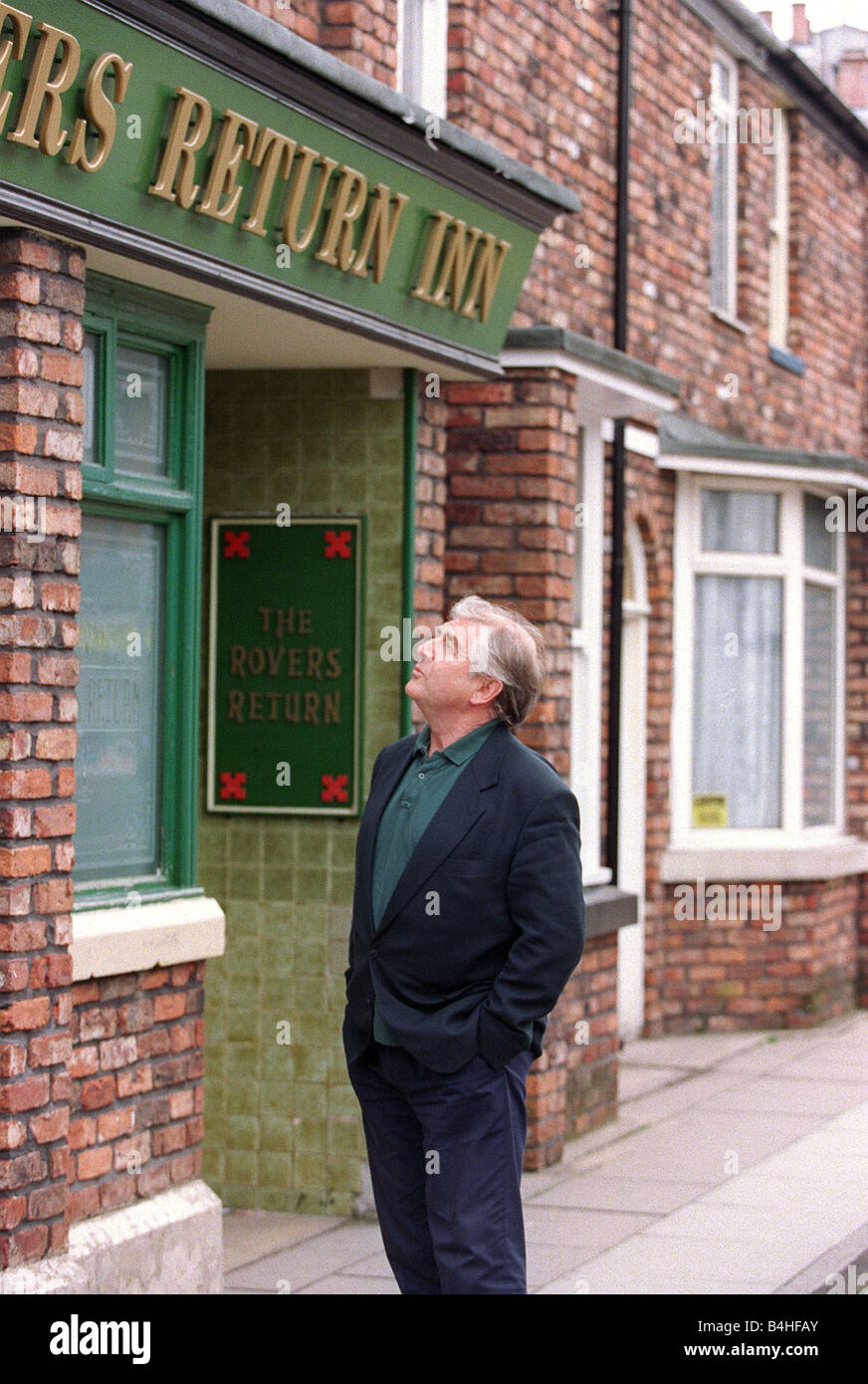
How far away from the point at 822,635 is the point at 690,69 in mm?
3686

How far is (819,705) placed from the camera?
43.8 feet

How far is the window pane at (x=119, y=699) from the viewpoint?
19.4 ft

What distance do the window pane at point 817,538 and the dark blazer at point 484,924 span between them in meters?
8.52

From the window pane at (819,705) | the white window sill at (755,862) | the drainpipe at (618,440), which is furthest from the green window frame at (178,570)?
the window pane at (819,705)

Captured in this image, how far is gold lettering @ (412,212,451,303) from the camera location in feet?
23.2

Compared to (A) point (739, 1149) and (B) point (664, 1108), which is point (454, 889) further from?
(B) point (664, 1108)

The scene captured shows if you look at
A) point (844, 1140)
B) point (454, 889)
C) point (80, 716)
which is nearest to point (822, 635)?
point (844, 1140)

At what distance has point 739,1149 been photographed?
891cm

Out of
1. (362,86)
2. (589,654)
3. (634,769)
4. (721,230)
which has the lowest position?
(634,769)

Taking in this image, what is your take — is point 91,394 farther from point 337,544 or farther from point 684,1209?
point 684,1209

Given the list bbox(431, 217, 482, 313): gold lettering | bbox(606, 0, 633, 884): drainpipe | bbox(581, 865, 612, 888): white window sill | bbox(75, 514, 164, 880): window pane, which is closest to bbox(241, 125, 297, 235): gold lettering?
bbox(75, 514, 164, 880): window pane

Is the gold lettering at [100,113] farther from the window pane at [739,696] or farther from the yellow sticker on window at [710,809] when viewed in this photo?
the yellow sticker on window at [710,809]

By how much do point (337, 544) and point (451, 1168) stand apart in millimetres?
3401

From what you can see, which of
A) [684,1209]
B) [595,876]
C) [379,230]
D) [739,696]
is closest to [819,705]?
[739,696]
